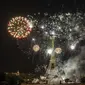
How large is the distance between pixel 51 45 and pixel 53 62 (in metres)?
5.02

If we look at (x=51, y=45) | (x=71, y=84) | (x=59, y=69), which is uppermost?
(x=51, y=45)

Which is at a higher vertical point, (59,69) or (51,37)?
(51,37)

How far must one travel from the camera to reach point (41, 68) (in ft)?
321

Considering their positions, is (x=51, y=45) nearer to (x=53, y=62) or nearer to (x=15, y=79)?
(x=53, y=62)

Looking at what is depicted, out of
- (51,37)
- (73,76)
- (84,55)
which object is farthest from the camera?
(84,55)

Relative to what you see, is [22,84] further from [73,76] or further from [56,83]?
[73,76]

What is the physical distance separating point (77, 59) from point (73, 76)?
29.1 ft

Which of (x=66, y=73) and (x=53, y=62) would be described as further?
(x=66, y=73)

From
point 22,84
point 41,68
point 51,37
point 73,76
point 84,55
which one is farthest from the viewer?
point 41,68

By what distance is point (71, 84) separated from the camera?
38875mm

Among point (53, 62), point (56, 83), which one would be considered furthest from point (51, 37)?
point (56, 83)

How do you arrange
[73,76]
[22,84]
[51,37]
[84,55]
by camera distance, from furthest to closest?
[84,55], [73,76], [51,37], [22,84]

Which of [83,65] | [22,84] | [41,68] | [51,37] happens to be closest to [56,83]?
[22,84]

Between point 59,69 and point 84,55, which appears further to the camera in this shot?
point 84,55
